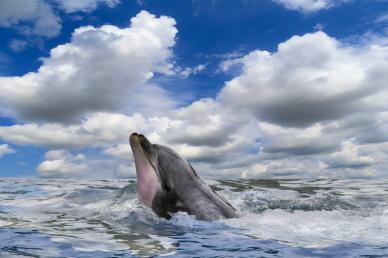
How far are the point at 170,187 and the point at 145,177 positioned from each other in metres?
0.53

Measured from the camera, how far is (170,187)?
876 cm

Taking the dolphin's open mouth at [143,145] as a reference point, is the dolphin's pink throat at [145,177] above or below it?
below

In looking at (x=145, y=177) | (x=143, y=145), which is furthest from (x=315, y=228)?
(x=143, y=145)

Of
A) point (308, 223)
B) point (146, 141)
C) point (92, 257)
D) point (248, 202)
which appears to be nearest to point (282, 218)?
point (308, 223)

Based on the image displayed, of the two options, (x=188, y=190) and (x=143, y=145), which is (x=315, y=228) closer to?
(x=188, y=190)

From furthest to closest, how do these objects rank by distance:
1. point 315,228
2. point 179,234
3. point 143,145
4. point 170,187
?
point 143,145 → point 170,187 → point 315,228 → point 179,234

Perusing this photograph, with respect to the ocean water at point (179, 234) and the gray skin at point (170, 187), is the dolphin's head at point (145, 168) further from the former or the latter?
the ocean water at point (179, 234)

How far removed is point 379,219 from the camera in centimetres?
1033

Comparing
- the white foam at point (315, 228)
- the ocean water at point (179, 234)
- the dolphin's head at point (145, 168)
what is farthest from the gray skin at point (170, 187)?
the white foam at point (315, 228)

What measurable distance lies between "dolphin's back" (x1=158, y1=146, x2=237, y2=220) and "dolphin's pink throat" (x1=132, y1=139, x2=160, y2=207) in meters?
0.21

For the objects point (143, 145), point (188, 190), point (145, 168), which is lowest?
point (188, 190)

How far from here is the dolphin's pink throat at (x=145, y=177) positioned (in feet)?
28.6

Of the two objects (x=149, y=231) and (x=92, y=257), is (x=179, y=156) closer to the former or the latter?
(x=149, y=231)

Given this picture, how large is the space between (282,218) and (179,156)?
2.58 metres
